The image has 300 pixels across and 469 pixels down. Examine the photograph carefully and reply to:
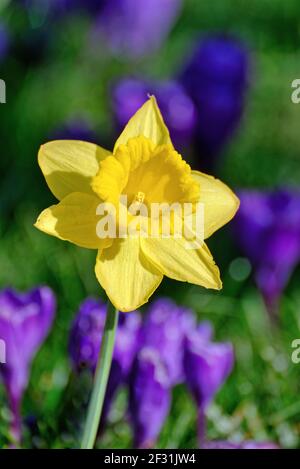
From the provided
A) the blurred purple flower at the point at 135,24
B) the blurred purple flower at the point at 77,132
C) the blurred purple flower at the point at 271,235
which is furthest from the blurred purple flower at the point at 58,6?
the blurred purple flower at the point at 271,235

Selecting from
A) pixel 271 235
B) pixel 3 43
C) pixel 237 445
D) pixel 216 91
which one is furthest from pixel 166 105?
pixel 237 445

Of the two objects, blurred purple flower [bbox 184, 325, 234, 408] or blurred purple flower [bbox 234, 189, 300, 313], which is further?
blurred purple flower [bbox 234, 189, 300, 313]

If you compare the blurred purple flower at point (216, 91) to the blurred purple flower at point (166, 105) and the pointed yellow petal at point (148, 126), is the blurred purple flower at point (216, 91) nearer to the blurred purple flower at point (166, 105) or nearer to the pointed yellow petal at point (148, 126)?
the blurred purple flower at point (166, 105)

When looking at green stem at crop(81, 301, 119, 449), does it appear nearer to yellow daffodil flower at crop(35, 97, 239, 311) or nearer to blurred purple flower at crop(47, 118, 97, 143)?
yellow daffodil flower at crop(35, 97, 239, 311)

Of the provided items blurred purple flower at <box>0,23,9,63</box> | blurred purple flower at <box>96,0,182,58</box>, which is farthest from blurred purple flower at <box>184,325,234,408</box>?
blurred purple flower at <box>96,0,182,58</box>

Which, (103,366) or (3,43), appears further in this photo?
(3,43)

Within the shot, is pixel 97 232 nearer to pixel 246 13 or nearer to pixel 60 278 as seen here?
pixel 60 278

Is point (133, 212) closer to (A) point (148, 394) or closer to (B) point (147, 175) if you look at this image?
(B) point (147, 175)
